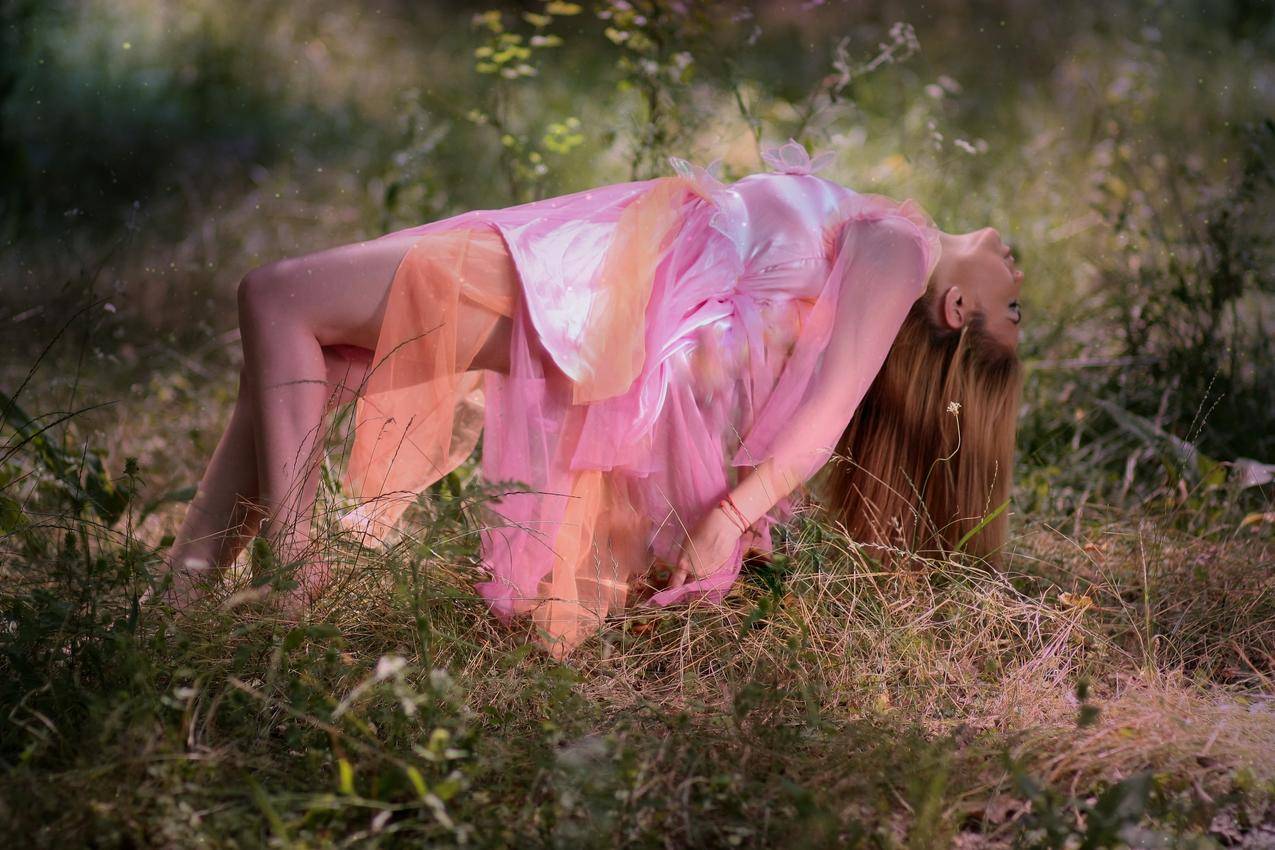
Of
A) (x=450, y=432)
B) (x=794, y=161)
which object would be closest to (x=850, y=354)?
(x=794, y=161)

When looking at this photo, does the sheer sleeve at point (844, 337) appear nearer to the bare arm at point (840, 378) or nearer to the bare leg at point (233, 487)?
the bare arm at point (840, 378)

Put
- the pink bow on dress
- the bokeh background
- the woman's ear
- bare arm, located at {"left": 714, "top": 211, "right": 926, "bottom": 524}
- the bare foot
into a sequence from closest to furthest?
1. the bokeh background
2. the bare foot
3. bare arm, located at {"left": 714, "top": 211, "right": 926, "bottom": 524}
4. the woman's ear
5. the pink bow on dress

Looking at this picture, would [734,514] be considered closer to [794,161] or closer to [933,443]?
[933,443]

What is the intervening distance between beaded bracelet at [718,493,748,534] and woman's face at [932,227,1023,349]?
555 millimetres

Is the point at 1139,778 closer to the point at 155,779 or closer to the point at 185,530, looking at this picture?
the point at 155,779

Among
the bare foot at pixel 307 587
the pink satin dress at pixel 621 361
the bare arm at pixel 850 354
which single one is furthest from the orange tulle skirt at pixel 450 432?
the bare arm at pixel 850 354

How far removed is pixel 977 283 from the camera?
2.19 meters

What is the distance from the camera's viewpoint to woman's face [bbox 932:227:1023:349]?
7.13 feet

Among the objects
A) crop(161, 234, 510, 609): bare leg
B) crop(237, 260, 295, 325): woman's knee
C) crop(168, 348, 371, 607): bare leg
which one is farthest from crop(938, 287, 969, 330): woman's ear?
crop(237, 260, 295, 325): woman's knee

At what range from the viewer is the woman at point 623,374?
1925mm

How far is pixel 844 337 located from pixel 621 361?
39cm

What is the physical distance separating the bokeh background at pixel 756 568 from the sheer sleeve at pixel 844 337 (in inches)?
10.0

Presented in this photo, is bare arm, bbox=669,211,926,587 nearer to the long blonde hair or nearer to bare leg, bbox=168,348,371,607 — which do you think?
the long blonde hair

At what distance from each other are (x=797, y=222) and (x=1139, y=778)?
3.77ft
